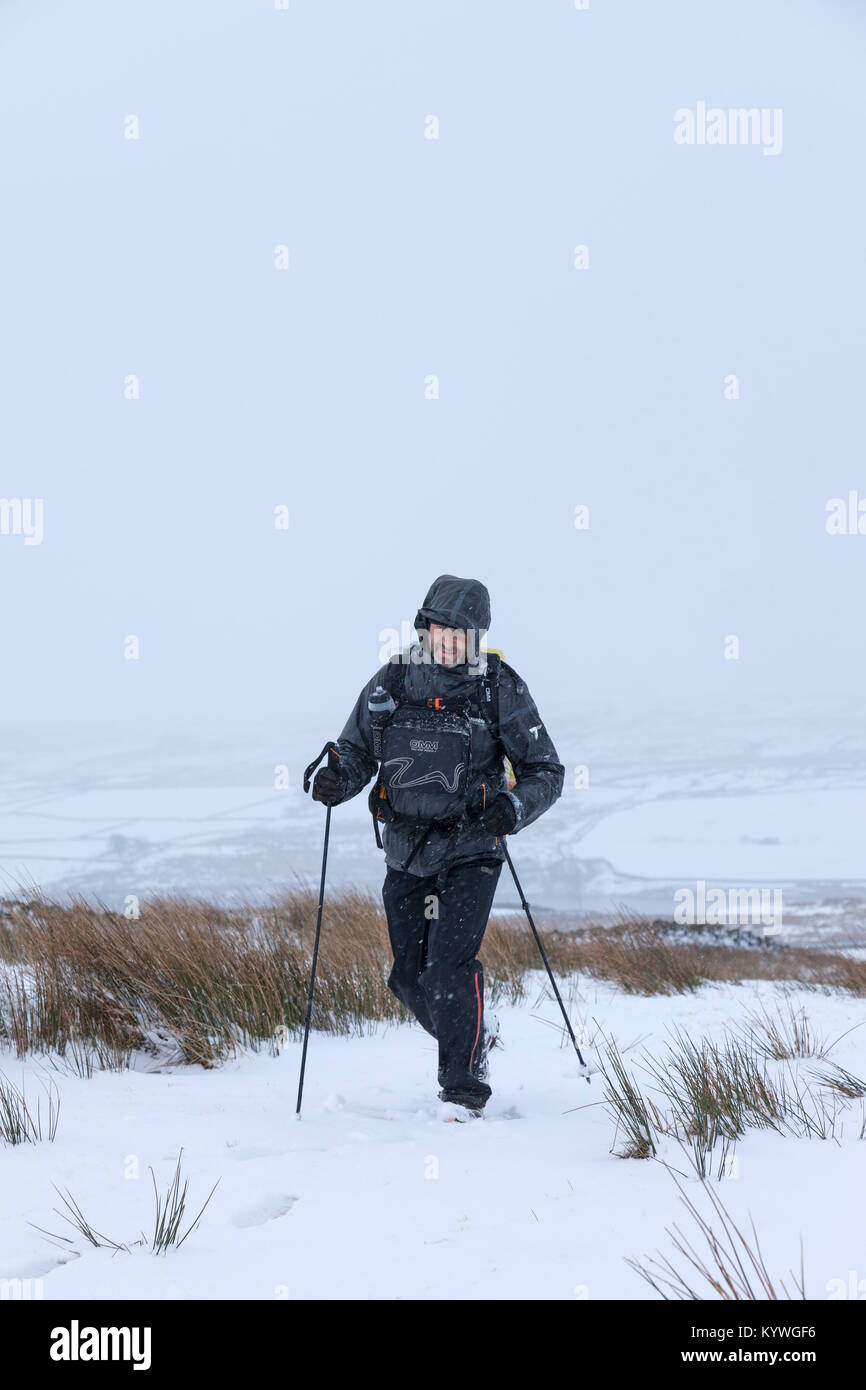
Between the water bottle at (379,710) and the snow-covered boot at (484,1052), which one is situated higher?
the water bottle at (379,710)

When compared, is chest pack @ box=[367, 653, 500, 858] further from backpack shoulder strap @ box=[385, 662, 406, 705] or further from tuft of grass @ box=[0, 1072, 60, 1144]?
tuft of grass @ box=[0, 1072, 60, 1144]

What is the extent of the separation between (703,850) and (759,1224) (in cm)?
1888

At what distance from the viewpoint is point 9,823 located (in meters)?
22.8

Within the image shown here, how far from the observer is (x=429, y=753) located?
3.77 m

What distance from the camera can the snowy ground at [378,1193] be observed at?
2.11 metres

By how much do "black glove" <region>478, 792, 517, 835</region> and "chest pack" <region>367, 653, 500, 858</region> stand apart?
0.13 metres

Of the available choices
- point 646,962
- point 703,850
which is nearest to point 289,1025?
point 646,962

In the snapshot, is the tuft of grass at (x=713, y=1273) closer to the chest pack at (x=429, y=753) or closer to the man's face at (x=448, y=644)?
the chest pack at (x=429, y=753)

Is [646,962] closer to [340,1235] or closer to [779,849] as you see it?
[340,1235]
